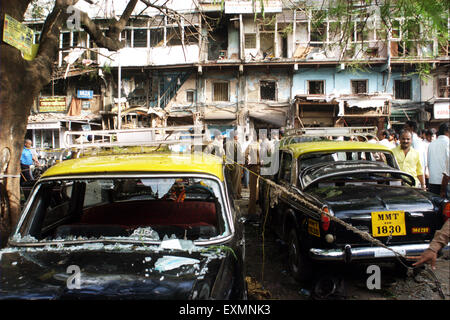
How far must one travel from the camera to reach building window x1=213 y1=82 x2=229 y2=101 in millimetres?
20666

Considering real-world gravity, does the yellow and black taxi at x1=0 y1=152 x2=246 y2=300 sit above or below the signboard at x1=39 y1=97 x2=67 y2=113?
below

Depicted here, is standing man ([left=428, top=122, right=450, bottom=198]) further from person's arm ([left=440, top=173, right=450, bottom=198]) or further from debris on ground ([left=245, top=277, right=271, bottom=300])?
debris on ground ([left=245, top=277, right=271, bottom=300])

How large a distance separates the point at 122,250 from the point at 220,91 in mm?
19399

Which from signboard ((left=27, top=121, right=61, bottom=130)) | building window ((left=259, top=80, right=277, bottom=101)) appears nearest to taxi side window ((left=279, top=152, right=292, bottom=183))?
building window ((left=259, top=80, right=277, bottom=101))

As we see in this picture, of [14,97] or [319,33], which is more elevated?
[319,33]

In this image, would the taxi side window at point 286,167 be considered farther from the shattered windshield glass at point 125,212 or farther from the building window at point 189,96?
the building window at point 189,96

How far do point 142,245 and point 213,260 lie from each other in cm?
55

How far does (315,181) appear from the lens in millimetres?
4121

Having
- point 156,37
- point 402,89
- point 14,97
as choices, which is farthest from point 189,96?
point 14,97

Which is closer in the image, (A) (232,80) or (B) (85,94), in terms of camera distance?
(A) (232,80)

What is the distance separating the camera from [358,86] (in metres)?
20.2

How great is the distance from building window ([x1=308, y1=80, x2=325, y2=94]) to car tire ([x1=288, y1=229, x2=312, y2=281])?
17.9 metres
